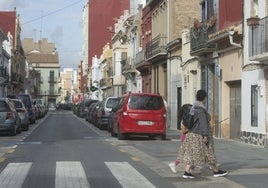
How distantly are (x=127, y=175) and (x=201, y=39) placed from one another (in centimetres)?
1666

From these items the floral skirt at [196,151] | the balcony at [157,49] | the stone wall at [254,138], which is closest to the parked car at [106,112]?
the balcony at [157,49]

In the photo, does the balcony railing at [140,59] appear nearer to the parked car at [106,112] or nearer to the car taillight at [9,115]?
the parked car at [106,112]

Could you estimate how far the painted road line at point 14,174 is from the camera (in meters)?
10.9

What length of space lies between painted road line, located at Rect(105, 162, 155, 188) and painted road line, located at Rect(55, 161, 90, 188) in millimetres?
672

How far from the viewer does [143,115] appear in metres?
23.2

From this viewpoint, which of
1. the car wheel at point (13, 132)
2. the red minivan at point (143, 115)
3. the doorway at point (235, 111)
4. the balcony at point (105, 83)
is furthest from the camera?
the balcony at point (105, 83)

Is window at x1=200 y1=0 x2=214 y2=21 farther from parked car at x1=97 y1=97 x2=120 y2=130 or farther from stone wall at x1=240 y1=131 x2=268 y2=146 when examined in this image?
stone wall at x1=240 y1=131 x2=268 y2=146

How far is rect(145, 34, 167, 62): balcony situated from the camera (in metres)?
39.2

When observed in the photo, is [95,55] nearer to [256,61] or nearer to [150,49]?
[150,49]

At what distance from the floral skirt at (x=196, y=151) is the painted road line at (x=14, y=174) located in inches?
128

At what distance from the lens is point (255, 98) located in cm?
2208

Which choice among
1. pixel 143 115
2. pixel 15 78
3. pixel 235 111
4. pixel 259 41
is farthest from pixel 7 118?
pixel 15 78

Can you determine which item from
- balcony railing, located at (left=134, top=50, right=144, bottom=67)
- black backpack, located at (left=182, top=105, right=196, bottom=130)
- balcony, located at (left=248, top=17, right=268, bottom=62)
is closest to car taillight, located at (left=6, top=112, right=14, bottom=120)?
balcony, located at (left=248, top=17, right=268, bottom=62)

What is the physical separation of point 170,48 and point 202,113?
2550cm
